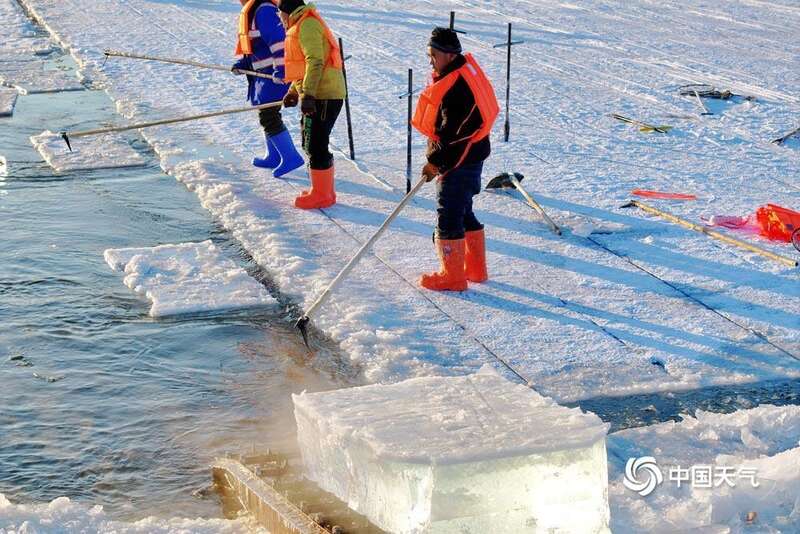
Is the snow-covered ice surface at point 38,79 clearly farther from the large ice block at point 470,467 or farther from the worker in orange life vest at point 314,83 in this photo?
the large ice block at point 470,467

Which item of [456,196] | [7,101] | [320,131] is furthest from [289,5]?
[7,101]

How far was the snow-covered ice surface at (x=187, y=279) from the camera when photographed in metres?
7.06

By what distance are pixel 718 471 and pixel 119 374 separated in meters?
3.01

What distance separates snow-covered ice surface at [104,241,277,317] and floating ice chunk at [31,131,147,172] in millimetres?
2482

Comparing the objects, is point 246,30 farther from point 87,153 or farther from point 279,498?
point 279,498

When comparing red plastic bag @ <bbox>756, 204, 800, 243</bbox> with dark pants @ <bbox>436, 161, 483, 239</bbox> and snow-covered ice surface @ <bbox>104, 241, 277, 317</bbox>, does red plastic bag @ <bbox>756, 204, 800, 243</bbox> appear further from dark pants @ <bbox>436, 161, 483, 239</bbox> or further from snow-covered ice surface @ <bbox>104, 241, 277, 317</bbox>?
snow-covered ice surface @ <bbox>104, 241, 277, 317</bbox>

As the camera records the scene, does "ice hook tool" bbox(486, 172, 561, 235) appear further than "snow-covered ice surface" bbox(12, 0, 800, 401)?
Yes

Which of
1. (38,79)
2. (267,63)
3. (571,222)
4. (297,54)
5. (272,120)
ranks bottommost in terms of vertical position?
(38,79)

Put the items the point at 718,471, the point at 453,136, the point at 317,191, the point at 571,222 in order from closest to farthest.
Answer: the point at 718,471, the point at 453,136, the point at 571,222, the point at 317,191

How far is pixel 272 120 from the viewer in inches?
381

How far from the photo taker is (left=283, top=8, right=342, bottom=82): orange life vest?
852 centimetres

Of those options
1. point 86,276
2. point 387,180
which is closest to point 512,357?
point 86,276

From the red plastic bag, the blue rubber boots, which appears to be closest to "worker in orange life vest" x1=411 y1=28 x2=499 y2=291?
the red plastic bag
